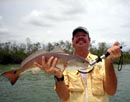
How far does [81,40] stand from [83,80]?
62 cm

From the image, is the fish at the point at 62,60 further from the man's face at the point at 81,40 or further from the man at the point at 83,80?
the man's face at the point at 81,40

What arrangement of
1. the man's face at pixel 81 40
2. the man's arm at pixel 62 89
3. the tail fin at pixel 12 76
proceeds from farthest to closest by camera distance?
the man's face at pixel 81 40 → the man's arm at pixel 62 89 → the tail fin at pixel 12 76

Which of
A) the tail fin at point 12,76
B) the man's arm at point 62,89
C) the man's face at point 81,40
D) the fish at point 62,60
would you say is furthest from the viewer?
the man's face at point 81,40

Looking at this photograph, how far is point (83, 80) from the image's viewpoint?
12.7ft

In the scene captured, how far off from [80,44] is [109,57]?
779 mm

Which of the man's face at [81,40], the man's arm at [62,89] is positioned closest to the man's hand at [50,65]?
the man's arm at [62,89]

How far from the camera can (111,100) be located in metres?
15.9

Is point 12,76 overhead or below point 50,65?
below

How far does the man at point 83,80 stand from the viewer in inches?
142

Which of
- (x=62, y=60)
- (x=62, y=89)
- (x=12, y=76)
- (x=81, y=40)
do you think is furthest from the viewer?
(x=81, y=40)

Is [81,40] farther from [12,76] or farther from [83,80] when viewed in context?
[12,76]

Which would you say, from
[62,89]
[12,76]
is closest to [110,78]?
[62,89]

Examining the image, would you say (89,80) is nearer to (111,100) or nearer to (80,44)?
(80,44)

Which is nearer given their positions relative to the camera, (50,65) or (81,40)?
(50,65)
